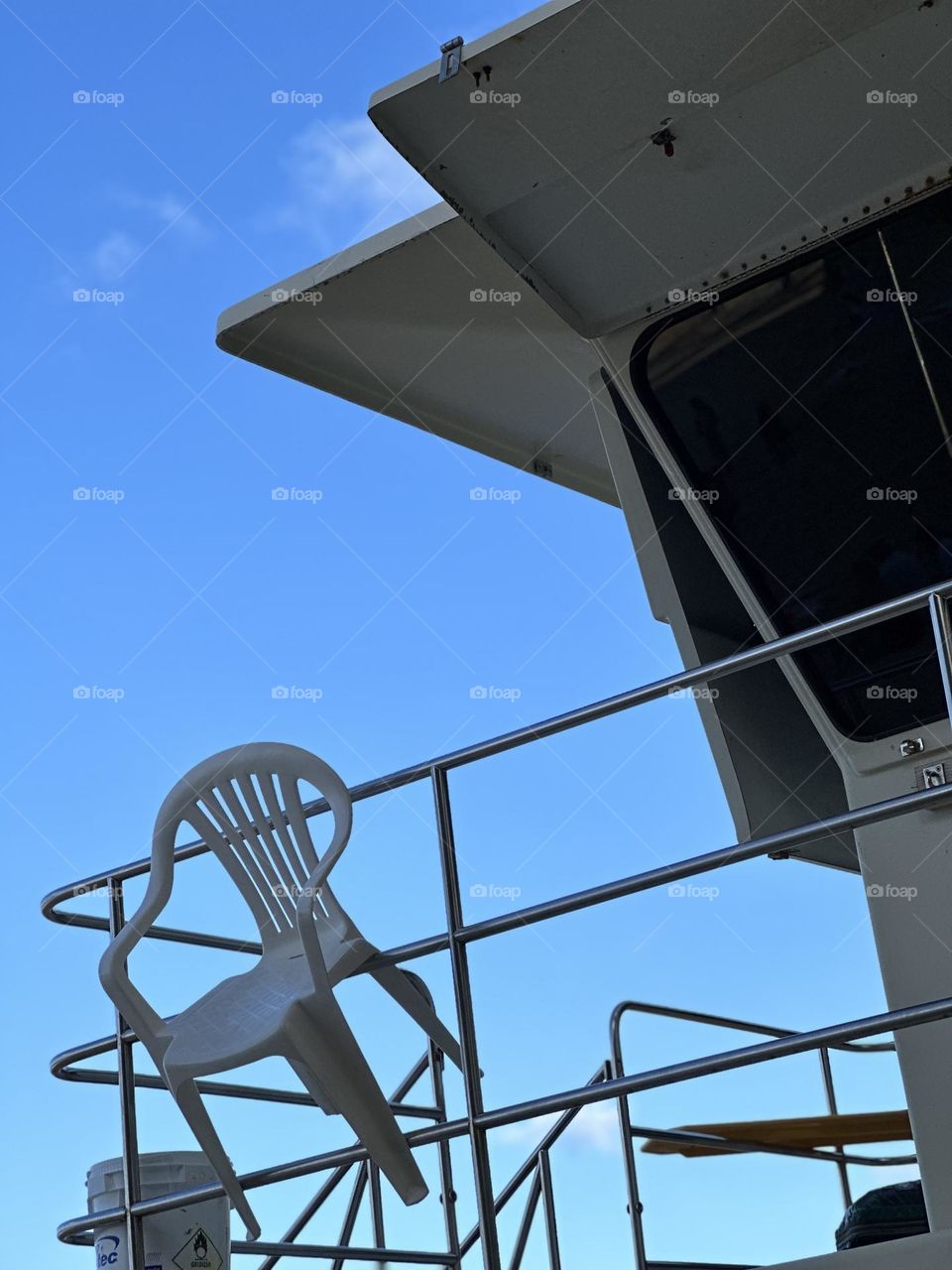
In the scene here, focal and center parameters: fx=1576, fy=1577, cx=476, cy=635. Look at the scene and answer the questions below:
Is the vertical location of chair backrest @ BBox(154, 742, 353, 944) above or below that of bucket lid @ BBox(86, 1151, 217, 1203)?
above

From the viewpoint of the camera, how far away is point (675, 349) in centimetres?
523

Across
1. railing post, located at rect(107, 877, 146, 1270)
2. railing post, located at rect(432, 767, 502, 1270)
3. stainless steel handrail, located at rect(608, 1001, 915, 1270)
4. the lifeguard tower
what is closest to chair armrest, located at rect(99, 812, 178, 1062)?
railing post, located at rect(107, 877, 146, 1270)

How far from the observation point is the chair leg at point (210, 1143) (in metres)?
3.85

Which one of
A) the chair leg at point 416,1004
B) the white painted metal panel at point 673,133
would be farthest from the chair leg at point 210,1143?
the white painted metal panel at point 673,133

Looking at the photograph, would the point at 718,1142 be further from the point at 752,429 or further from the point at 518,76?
the point at 518,76

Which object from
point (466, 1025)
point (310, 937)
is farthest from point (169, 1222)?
point (466, 1025)

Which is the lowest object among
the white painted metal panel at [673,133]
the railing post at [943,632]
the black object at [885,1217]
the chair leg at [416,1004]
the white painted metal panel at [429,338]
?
the black object at [885,1217]

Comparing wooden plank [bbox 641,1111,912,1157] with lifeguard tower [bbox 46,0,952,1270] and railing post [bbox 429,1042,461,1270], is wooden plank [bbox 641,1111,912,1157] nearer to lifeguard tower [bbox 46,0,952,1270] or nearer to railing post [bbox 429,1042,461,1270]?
lifeguard tower [bbox 46,0,952,1270]

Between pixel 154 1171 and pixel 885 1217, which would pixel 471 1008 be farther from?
pixel 885 1217

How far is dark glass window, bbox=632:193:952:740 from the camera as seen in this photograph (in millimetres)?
4840

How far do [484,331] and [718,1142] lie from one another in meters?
3.18

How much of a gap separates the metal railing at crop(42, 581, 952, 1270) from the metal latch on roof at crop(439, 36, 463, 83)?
165 centimetres

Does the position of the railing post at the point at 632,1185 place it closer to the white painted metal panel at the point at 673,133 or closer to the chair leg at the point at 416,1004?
the chair leg at the point at 416,1004

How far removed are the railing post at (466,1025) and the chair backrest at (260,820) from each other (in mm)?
281
